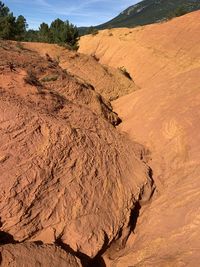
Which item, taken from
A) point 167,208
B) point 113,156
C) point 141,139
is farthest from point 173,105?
point 167,208

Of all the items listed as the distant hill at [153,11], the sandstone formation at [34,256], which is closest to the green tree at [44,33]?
the sandstone formation at [34,256]

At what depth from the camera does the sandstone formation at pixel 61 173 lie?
681 cm

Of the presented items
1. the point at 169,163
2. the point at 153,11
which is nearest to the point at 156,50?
the point at 169,163

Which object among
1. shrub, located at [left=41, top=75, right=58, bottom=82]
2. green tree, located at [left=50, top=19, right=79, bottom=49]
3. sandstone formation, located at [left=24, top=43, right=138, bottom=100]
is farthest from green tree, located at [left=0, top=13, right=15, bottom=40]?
shrub, located at [left=41, top=75, right=58, bottom=82]

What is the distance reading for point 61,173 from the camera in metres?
7.59

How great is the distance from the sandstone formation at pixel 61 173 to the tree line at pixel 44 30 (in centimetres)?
1779

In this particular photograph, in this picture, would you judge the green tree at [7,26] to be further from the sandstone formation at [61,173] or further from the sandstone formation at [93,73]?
the sandstone formation at [61,173]

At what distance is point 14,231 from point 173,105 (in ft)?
20.6

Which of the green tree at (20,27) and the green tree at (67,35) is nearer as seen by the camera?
the green tree at (67,35)

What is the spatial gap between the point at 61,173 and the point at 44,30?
1091 inches

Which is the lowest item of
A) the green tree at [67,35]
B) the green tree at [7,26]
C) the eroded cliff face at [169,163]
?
the eroded cliff face at [169,163]

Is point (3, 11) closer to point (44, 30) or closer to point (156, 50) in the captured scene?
point (44, 30)

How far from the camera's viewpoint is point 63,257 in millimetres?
5902

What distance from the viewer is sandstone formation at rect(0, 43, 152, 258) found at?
6.81 m
